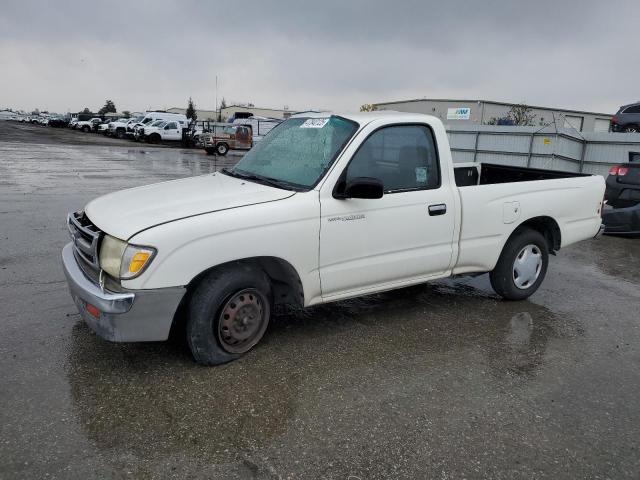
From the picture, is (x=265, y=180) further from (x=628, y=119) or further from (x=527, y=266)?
(x=628, y=119)

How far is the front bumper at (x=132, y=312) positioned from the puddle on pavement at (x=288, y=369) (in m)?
0.38

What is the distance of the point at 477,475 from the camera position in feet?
8.81

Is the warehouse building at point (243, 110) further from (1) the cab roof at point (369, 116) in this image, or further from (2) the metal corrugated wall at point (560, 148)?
(1) the cab roof at point (369, 116)

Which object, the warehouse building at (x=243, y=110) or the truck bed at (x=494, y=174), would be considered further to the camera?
the warehouse building at (x=243, y=110)

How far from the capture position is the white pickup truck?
3.32 meters

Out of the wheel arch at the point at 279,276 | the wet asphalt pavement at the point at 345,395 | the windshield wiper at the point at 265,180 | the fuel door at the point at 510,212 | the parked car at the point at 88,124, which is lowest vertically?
the wet asphalt pavement at the point at 345,395

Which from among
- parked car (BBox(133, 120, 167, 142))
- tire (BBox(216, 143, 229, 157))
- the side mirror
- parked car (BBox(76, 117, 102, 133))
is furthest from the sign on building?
the side mirror

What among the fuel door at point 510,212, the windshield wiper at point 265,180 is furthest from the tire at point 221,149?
the fuel door at point 510,212

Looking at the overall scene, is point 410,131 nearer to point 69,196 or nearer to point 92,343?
point 92,343

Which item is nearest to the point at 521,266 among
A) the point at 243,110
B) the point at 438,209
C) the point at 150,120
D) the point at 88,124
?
the point at 438,209

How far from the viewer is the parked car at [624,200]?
29.9 ft

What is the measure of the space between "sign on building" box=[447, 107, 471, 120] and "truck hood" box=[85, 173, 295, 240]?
44941 millimetres

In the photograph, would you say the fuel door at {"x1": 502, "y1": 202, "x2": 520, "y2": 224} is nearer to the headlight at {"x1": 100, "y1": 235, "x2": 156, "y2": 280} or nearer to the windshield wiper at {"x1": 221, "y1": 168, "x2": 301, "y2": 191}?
the windshield wiper at {"x1": 221, "y1": 168, "x2": 301, "y2": 191}

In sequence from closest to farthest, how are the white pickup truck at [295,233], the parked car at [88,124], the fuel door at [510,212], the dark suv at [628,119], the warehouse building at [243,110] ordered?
the white pickup truck at [295,233]
the fuel door at [510,212]
the dark suv at [628,119]
the parked car at [88,124]
the warehouse building at [243,110]
